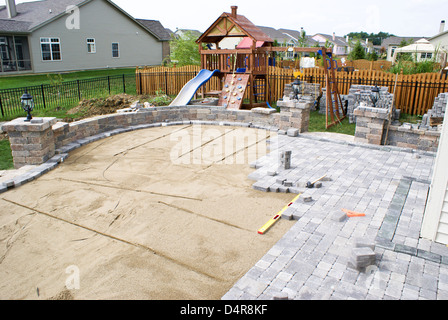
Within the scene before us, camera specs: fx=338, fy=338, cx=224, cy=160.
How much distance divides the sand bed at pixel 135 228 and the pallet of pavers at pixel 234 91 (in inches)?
195

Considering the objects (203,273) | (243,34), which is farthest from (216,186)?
(243,34)

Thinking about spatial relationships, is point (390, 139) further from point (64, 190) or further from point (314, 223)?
point (64, 190)

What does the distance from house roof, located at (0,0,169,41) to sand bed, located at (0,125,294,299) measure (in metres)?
21.0

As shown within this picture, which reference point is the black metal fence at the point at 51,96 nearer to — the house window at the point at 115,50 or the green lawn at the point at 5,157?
the green lawn at the point at 5,157

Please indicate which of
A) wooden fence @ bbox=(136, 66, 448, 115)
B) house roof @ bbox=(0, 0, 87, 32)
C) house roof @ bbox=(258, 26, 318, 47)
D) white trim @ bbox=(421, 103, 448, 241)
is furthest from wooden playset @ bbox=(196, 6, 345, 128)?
house roof @ bbox=(258, 26, 318, 47)

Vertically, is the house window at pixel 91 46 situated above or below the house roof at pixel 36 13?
below

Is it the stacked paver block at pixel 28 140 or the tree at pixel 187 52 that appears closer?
A: the stacked paver block at pixel 28 140

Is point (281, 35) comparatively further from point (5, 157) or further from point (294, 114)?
point (5, 157)

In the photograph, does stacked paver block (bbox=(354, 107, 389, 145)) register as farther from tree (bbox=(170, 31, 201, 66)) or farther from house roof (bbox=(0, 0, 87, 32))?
house roof (bbox=(0, 0, 87, 32))

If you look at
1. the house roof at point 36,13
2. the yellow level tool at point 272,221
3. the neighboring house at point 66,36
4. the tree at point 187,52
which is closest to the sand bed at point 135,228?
the yellow level tool at point 272,221

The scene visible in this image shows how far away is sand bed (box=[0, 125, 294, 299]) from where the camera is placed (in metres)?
3.87

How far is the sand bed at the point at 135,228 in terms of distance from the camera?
152 inches

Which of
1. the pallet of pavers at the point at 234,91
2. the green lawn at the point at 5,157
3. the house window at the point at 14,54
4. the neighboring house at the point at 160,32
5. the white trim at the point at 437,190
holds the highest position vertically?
the neighboring house at the point at 160,32

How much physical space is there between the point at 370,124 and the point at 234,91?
18.7 ft
